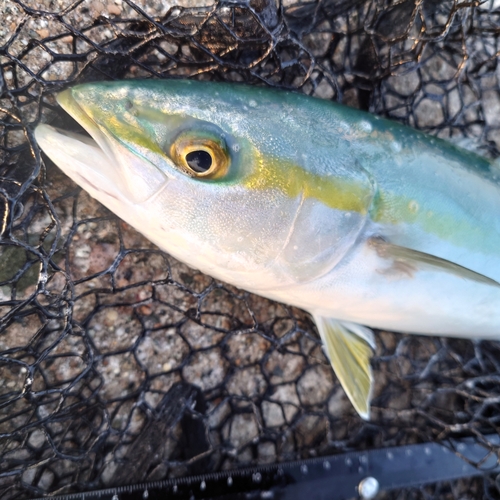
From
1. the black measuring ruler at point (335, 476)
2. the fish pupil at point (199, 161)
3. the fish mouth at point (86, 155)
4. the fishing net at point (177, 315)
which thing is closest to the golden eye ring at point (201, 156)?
the fish pupil at point (199, 161)

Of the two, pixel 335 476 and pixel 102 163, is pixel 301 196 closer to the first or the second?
pixel 102 163

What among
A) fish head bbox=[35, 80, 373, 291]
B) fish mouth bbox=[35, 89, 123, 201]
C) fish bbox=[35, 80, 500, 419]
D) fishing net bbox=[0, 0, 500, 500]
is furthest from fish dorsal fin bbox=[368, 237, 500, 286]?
fish mouth bbox=[35, 89, 123, 201]

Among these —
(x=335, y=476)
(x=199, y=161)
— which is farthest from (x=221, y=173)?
(x=335, y=476)

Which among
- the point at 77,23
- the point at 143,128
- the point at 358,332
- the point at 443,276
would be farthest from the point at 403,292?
the point at 77,23

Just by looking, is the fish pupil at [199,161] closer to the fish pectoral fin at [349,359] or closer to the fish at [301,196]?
the fish at [301,196]

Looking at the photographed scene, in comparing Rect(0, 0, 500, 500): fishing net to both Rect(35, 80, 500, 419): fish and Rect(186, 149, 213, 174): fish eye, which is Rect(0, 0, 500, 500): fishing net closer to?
Rect(35, 80, 500, 419): fish

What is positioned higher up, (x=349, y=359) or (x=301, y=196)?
(x=301, y=196)
